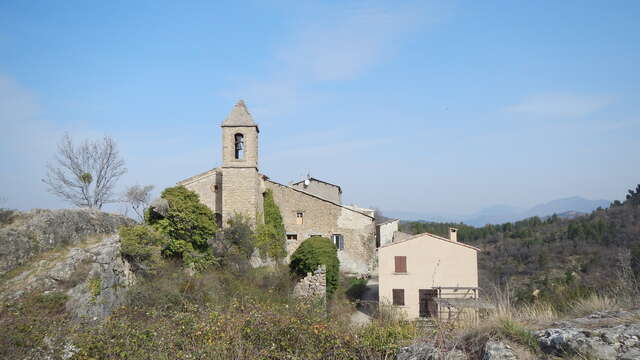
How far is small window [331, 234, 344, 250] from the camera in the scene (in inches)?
1057

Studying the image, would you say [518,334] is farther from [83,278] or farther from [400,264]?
[400,264]

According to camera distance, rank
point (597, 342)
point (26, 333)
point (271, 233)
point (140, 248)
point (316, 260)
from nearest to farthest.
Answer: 1. point (597, 342)
2. point (26, 333)
3. point (140, 248)
4. point (316, 260)
5. point (271, 233)

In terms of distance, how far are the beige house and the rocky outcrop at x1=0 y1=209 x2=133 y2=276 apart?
13324 millimetres

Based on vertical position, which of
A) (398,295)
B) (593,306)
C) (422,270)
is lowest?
(398,295)

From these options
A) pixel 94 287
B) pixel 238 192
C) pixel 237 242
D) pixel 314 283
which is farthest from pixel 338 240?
pixel 94 287

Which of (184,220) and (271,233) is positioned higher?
(184,220)

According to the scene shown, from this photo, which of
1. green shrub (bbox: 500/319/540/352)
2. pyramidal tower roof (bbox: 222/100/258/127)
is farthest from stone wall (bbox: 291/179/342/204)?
green shrub (bbox: 500/319/540/352)

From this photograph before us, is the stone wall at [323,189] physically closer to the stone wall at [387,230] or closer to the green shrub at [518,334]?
the stone wall at [387,230]

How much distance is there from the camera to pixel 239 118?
24156 mm

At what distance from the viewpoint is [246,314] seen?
7527 millimetres

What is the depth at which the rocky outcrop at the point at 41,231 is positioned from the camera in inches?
502

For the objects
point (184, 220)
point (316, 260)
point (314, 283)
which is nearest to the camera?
point (184, 220)

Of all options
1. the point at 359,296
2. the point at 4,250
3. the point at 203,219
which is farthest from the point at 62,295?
the point at 359,296

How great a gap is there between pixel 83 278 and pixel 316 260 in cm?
1135
